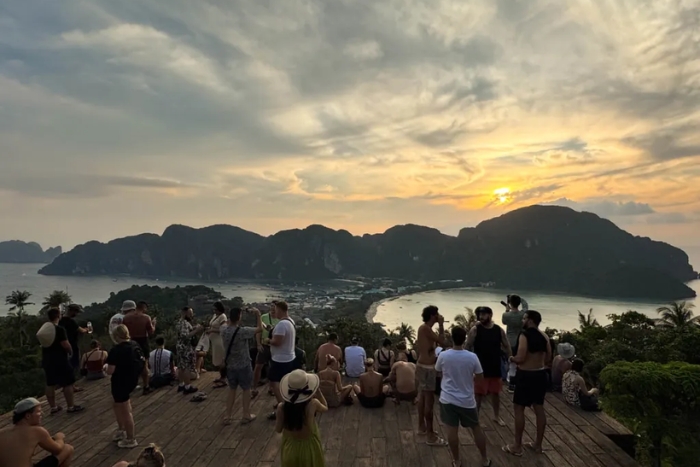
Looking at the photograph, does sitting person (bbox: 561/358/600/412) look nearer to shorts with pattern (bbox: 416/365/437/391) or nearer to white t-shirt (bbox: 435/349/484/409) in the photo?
shorts with pattern (bbox: 416/365/437/391)

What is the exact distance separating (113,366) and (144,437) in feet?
4.27

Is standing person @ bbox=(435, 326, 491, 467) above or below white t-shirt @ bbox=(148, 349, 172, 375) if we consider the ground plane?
above

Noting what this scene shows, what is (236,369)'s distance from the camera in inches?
233

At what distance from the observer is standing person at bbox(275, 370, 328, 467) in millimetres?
3229

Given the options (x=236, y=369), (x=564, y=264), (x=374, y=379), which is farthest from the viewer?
(x=564, y=264)

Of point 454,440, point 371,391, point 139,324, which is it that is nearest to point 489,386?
point 454,440

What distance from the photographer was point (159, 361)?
7.96 metres

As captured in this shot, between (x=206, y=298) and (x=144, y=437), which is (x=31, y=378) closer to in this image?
(x=144, y=437)

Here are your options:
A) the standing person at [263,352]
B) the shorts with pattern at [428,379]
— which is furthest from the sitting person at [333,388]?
the shorts with pattern at [428,379]

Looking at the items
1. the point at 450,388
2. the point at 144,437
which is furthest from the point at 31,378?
the point at 450,388

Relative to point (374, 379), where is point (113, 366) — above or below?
above

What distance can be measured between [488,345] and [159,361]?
601 cm

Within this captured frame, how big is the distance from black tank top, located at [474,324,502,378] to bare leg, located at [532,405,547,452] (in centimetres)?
72

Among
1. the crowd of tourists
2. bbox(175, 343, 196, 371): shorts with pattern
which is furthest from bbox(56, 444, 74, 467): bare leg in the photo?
bbox(175, 343, 196, 371): shorts with pattern
